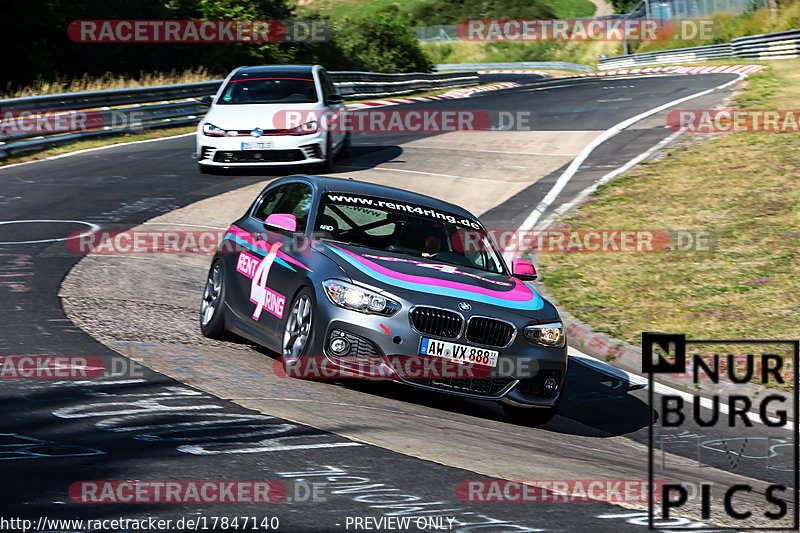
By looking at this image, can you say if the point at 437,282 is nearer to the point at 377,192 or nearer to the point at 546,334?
the point at 546,334

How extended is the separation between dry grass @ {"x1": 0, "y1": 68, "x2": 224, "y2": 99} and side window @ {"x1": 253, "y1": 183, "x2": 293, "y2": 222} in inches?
769

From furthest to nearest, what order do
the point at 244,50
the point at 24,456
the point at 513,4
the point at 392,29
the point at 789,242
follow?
the point at 513,4 → the point at 392,29 → the point at 244,50 → the point at 789,242 → the point at 24,456

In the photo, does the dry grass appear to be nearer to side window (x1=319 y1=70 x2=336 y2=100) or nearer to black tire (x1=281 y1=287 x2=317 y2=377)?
side window (x1=319 y1=70 x2=336 y2=100)

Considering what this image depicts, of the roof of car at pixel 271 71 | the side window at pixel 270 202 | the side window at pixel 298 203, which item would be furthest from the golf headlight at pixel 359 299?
the roof of car at pixel 271 71

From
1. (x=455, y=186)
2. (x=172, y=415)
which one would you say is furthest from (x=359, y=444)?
(x=455, y=186)

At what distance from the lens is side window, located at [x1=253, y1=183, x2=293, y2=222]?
31.6 ft

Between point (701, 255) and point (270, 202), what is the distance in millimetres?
6987

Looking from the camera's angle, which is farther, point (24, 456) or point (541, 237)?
point (541, 237)

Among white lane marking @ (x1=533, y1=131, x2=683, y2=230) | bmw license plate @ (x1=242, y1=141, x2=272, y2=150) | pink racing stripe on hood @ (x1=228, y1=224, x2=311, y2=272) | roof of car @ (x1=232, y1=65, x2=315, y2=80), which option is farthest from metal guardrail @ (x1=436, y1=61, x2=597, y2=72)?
pink racing stripe on hood @ (x1=228, y1=224, x2=311, y2=272)

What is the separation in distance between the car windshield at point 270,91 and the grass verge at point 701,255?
5481 millimetres

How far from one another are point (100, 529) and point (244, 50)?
130ft

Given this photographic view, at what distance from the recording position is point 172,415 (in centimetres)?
637

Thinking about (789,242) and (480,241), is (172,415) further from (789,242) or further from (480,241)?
(789,242)

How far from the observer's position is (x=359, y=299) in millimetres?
7547
